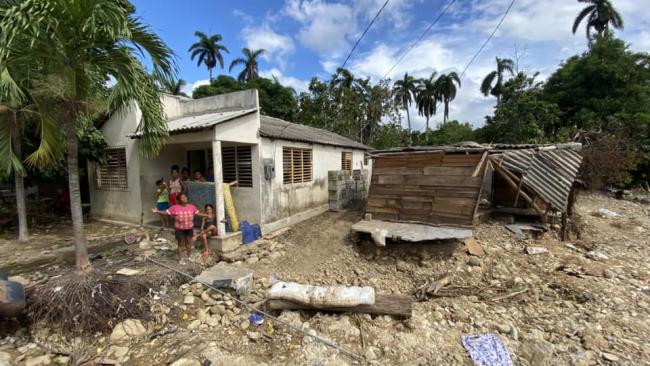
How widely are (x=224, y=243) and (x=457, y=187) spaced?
5839mm

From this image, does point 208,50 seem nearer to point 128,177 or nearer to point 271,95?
point 271,95

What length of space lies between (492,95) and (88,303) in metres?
33.7

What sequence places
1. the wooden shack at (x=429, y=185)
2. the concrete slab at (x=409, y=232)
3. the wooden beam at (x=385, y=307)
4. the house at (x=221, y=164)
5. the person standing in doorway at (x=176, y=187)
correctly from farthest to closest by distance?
the person standing in doorway at (x=176, y=187) < the house at (x=221, y=164) < the wooden shack at (x=429, y=185) < the concrete slab at (x=409, y=232) < the wooden beam at (x=385, y=307)

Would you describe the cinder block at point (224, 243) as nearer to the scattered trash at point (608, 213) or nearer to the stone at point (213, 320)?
the stone at point (213, 320)

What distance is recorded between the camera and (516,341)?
11.9 feet

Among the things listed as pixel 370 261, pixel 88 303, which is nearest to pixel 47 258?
pixel 88 303

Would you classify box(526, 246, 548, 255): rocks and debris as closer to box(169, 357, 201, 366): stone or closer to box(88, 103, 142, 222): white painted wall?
box(169, 357, 201, 366): stone

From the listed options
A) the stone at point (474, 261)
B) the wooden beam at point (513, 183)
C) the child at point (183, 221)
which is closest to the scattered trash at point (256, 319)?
the child at point (183, 221)

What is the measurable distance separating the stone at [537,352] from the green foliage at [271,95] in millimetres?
22697

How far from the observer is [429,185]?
708 cm

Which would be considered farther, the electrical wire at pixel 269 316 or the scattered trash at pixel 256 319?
the scattered trash at pixel 256 319

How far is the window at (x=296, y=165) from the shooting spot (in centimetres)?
866

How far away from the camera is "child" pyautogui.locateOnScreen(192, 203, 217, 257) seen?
6.36m

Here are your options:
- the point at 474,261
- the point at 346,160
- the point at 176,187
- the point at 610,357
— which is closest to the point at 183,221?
the point at 176,187
